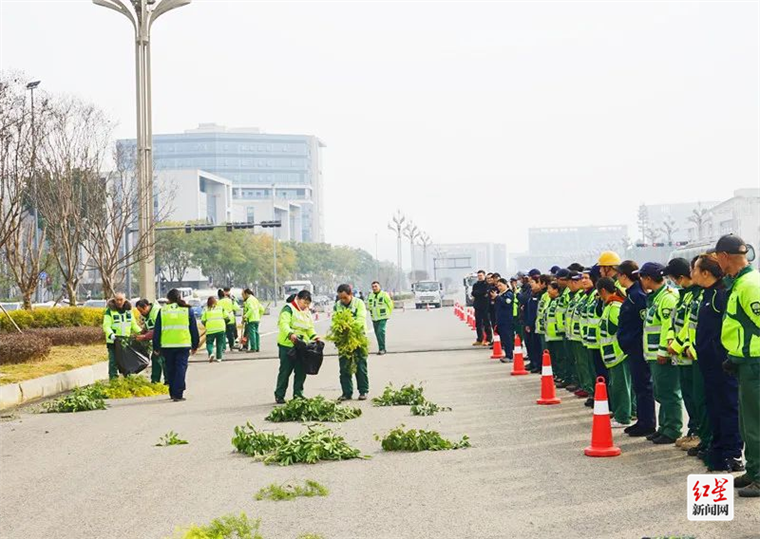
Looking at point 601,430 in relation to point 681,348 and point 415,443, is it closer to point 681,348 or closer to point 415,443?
point 681,348

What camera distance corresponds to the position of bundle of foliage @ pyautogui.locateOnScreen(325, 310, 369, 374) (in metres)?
16.7

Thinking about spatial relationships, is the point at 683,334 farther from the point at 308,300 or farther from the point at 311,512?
the point at 308,300

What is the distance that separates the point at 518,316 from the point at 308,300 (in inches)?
340

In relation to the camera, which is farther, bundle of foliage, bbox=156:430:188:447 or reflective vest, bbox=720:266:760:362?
bundle of foliage, bbox=156:430:188:447

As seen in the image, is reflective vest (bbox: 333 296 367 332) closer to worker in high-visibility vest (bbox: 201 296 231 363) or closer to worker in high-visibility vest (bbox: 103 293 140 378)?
worker in high-visibility vest (bbox: 103 293 140 378)

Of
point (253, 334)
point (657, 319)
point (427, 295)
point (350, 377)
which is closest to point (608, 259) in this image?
point (657, 319)

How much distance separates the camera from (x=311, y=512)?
27.6 feet

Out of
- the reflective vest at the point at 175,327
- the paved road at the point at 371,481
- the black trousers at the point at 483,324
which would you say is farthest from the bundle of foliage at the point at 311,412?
the black trousers at the point at 483,324

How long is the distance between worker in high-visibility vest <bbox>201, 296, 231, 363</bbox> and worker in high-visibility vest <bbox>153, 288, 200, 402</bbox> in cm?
923

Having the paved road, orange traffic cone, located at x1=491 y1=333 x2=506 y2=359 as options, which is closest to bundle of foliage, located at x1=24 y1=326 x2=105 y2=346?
orange traffic cone, located at x1=491 y1=333 x2=506 y2=359

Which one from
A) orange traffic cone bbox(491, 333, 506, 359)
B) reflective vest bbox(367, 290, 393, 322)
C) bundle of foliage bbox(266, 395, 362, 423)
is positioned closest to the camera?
bundle of foliage bbox(266, 395, 362, 423)

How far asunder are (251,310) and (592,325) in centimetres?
1751

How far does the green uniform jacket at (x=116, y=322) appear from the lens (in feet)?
63.8

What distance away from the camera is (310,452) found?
10.9 meters
